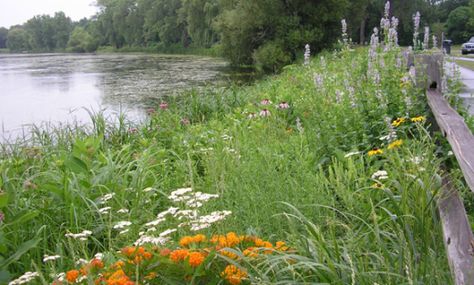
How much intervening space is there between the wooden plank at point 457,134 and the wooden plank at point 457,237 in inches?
7.7

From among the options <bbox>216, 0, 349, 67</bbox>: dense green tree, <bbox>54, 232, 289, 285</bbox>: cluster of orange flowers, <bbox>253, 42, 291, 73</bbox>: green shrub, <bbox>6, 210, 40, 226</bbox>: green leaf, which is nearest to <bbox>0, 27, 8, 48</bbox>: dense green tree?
<bbox>216, 0, 349, 67</bbox>: dense green tree

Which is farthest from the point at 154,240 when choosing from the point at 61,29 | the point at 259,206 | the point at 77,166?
the point at 61,29

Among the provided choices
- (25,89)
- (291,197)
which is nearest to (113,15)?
(25,89)

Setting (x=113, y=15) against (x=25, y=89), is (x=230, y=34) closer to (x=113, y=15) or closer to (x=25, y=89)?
(x=25, y=89)

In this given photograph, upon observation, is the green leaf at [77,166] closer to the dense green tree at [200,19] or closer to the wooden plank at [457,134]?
the wooden plank at [457,134]

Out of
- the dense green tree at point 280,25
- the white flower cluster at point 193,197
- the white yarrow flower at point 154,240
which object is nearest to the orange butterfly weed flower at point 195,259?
the white yarrow flower at point 154,240

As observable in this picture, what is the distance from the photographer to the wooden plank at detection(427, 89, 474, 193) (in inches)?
93.1

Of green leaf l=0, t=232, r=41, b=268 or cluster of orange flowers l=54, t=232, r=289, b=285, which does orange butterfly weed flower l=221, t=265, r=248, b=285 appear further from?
green leaf l=0, t=232, r=41, b=268

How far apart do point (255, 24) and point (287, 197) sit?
25332 mm

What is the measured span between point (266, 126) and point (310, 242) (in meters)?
3.70

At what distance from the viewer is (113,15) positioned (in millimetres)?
77125

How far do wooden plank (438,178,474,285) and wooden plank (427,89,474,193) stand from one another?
196mm

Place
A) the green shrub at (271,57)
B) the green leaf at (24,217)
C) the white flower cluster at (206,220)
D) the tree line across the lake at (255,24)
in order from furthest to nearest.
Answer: the tree line across the lake at (255,24)
the green shrub at (271,57)
the green leaf at (24,217)
the white flower cluster at (206,220)

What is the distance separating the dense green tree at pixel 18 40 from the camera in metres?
107
